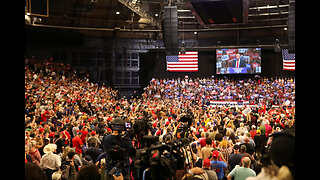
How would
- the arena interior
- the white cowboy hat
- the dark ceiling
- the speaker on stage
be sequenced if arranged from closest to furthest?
1. the white cowboy hat
2. the speaker on stage
3. the arena interior
4. the dark ceiling

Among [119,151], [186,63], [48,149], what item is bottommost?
[48,149]

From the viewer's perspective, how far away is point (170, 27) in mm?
13336

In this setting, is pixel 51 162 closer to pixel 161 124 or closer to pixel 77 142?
pixel 77 142

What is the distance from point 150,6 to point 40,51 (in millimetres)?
9124

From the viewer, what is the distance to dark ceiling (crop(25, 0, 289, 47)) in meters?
25.9

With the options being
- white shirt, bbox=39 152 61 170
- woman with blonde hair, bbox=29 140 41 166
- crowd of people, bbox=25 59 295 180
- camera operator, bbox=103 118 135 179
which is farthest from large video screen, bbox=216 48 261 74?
camera operator, bbox=103 118 135 179

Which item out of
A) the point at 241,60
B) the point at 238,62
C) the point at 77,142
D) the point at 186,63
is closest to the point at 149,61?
the point at 186,63

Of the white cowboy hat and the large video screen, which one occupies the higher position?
the large video screen

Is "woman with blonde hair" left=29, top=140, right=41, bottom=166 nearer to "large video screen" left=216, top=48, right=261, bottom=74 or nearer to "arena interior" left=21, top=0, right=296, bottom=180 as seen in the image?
"arena interior" left=21, top=0, right=296, bottom=180

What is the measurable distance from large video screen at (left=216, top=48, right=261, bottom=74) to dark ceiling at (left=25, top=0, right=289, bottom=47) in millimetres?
2145

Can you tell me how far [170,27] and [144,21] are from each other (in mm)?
16859

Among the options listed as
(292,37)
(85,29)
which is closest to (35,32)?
(85,29)

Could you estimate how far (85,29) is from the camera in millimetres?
28516

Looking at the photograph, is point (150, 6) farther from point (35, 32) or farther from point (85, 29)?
point (35, 32)
